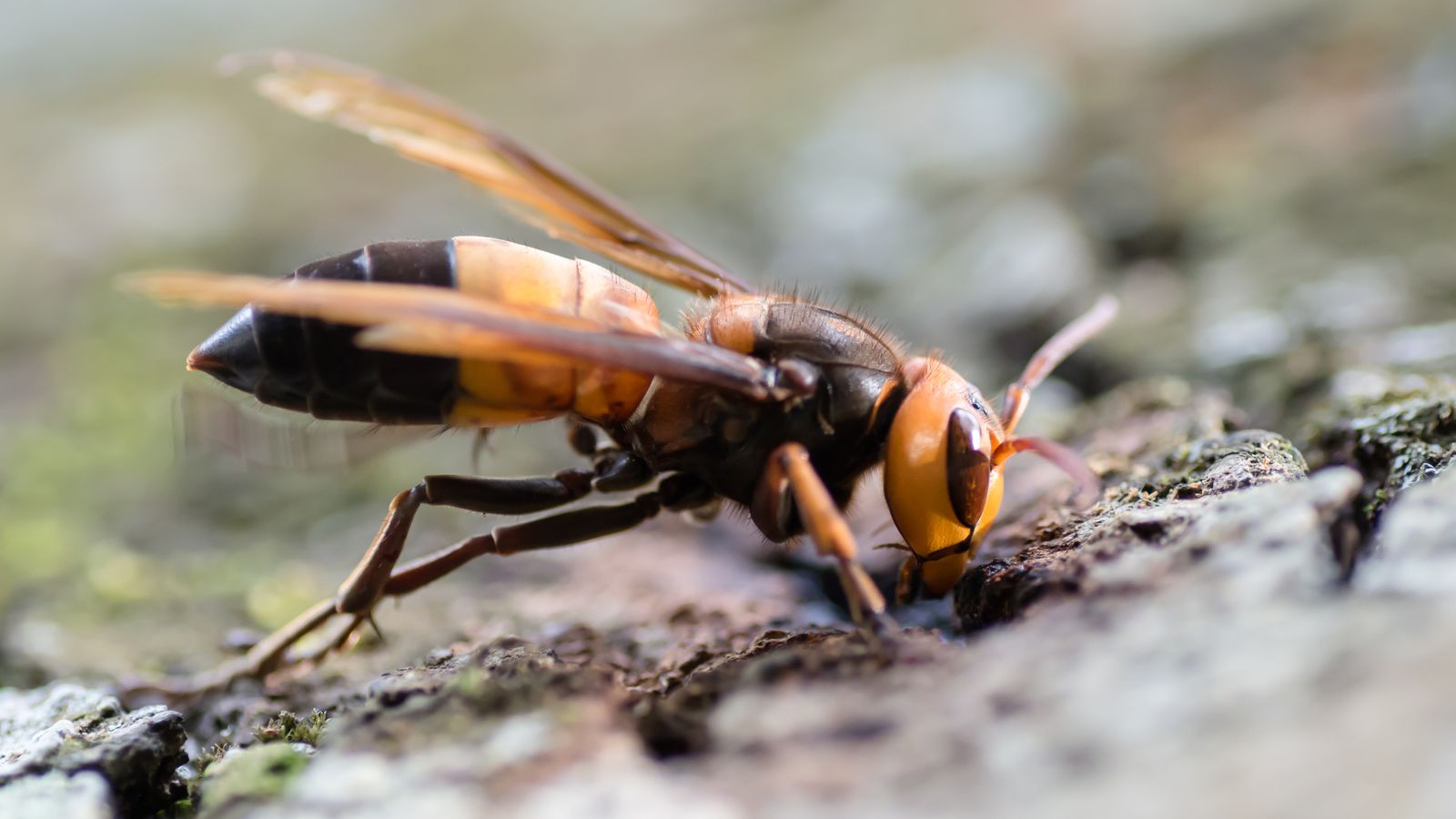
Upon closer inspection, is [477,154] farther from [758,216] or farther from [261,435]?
[758,216]

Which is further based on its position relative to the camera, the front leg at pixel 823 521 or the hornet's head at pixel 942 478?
the hornet's head at pixel 942 478

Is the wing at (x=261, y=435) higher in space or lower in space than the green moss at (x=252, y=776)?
higher

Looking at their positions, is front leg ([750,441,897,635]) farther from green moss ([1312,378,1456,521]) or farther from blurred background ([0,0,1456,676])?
green moss ([1312,378,1456,521])

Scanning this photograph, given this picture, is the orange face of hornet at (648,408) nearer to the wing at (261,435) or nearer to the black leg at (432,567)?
the black leg at (432,567)

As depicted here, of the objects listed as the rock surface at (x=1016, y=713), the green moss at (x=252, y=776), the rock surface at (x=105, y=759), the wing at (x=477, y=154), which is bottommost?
the rock surface at (x=105, y=759)

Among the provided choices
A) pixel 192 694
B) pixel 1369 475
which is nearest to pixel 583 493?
pixel 192 694

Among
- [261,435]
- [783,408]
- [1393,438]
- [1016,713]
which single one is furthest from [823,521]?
[261,435]

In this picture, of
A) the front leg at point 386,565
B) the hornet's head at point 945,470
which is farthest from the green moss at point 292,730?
the hornet's head at point 945,470

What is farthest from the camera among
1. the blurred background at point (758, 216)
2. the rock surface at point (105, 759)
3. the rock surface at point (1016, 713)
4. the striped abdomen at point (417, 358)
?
the blurred background at point (758, 216)
